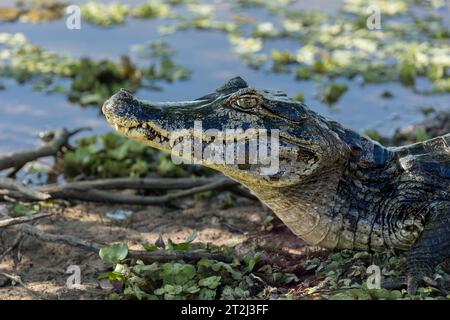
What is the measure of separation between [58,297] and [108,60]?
5157 mm

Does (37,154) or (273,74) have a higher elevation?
(273,74)

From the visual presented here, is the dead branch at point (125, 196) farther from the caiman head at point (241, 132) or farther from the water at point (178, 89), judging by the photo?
the water at point (178, 89)

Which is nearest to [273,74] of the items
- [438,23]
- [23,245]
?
[438,23]

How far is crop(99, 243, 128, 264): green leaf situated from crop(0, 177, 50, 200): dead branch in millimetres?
1163

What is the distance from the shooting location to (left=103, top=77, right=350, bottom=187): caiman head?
4.96m

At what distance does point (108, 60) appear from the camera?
31.9 feet

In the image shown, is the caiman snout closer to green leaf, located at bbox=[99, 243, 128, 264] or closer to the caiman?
the caiman

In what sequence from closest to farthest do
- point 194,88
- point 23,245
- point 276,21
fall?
1. point 23,245
2. point 194,88
3. point 276,21

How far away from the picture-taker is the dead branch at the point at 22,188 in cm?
612

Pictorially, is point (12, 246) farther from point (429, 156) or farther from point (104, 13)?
point (104, 13)

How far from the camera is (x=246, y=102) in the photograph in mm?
5062

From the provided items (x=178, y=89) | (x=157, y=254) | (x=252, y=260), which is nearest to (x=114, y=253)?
(x=157, y=254)

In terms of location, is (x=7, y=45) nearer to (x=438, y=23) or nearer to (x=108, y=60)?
(x=108, y=60)

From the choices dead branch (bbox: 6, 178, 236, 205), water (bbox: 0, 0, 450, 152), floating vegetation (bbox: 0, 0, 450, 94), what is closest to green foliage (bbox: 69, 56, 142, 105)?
water (bbox: 0, 0, 450, 152)
